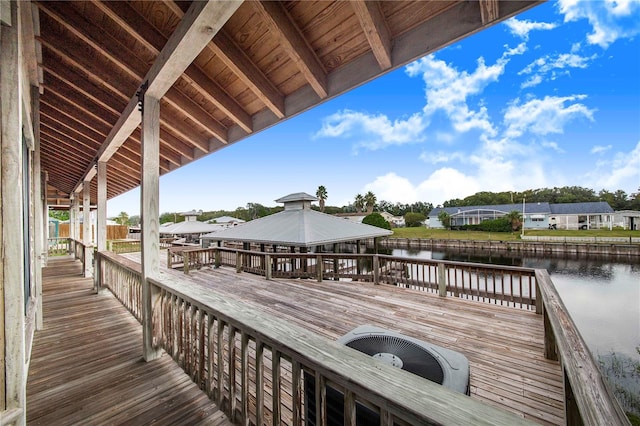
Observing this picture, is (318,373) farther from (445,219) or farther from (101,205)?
(445,219)

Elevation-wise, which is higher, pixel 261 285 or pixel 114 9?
pixel 114 9

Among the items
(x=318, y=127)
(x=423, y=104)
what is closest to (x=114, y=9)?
(x=318, y=127)

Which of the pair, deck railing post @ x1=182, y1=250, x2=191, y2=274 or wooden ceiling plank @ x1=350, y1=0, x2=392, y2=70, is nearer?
wooden ceiling plank @ x1=350, y1=0, x2=392, y2=70

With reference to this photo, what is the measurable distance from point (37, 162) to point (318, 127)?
1523 inches

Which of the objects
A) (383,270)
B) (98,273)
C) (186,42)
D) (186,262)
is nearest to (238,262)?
(186,262)

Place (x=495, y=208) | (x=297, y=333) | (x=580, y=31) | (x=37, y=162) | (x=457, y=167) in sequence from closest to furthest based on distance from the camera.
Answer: (x=297, y=333) < (x=37, y=162) < (x=580, y=31) < (x=495, y=208) < (x=457, y=167)

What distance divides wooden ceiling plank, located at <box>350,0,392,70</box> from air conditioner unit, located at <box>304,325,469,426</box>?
1899mm

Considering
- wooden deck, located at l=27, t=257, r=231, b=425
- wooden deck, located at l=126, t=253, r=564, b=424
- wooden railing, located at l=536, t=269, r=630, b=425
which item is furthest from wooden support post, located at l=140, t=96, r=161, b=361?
wooden railing, located at l=536, t=269, r=630, b=425

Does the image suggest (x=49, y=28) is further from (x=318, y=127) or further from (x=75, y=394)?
(x=318, y=127)

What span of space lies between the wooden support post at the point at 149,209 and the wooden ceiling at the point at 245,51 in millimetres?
447

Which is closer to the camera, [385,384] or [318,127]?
[385,384]

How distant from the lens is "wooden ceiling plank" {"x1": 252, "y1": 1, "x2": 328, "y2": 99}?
1.82m

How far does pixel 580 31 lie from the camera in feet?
101

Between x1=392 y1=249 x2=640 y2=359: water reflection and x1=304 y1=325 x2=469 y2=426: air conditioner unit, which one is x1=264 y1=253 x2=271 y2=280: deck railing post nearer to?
x1=304 y1=325 x2=469 y2=426: air conditioner unit
